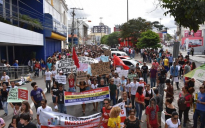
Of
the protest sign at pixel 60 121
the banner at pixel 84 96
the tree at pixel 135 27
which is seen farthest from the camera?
the tree at pixel 135 27

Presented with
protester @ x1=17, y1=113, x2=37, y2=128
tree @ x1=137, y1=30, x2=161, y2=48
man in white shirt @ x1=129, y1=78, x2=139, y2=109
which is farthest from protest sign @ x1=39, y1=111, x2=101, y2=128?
tree @ x1=137, y1=30, x2=161, y2=48

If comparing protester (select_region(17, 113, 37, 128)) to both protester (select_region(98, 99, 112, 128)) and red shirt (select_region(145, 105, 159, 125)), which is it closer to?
protester (select_region(98, 99, 112, 128))

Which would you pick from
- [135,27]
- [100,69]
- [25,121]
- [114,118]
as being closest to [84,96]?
[114,118]

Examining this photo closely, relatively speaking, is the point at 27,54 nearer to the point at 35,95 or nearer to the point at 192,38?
the point at 35,95

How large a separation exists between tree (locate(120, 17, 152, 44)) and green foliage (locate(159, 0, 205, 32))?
116ft

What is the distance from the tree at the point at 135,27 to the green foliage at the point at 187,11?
116ft

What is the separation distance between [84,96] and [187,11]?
198 inches

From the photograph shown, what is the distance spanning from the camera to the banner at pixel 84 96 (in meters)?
8.83

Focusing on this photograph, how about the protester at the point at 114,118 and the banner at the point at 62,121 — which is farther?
the banner at the point at 62,121

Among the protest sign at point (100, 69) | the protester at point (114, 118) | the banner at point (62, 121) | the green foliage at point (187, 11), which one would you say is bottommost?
the banner at point (62, 121)

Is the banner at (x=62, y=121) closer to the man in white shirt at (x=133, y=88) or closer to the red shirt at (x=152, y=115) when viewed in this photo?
the red shirt at (x=152, y=115)

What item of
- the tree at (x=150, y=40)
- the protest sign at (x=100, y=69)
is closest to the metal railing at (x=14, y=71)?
the protest sign at (x=100, y=69)

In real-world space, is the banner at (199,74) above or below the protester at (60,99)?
above

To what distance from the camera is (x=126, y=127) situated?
598cm
